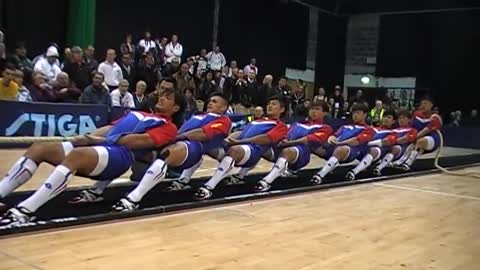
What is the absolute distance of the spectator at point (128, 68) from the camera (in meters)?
9.91

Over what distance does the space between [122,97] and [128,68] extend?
4.16 ft

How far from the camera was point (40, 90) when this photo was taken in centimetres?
812

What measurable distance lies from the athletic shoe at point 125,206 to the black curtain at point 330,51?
1599cm

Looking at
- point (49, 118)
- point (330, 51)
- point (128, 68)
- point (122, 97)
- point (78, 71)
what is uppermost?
point (330, 51)

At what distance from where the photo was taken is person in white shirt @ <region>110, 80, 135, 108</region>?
8836 millimetres

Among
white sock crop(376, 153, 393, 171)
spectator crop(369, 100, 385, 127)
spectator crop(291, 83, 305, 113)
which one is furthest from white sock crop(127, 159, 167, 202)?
spectator crop(291, 83, 305, 113)

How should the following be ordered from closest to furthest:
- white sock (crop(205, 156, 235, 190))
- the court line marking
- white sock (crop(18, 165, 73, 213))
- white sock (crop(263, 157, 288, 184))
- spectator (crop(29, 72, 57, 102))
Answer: the court line marking, white sock (crop(18, 165, 73, 213)), white sock (crop(205, 156, 235, 190)), white sock (crop(263, 157, 288, 184)), spectator (crop(29, 72, 57, 102))

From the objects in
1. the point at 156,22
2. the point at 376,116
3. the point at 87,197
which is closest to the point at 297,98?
the point at 376,116

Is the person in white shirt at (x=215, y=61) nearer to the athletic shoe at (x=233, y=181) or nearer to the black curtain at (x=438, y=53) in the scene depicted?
the athletic shoe at (x=233, y=181)

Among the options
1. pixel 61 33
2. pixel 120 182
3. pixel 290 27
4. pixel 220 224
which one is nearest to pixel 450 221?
pixel 220 224

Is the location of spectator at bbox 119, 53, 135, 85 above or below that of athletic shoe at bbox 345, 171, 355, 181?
above

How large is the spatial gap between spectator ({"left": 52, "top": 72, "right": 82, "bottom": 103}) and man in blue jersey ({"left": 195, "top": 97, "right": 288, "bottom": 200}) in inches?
150

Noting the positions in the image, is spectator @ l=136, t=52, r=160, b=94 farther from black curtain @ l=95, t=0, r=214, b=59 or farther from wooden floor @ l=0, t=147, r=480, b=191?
wooden floor @ l=0, t=147, r=480, b=191

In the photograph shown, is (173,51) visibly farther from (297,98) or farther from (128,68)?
(297,98)
